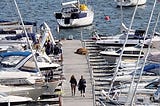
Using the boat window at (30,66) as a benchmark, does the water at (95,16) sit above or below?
below

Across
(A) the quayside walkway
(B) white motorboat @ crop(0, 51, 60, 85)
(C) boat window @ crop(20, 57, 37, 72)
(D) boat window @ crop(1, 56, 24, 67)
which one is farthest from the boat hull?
(C) boat window @ crop(20, 57, 37, 72)

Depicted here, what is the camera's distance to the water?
64.6 m

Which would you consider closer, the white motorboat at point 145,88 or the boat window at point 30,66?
the white motorboat at point 145,88

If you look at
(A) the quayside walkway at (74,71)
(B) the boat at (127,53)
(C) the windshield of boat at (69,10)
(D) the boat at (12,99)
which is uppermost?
(D) the boat at (12,99)

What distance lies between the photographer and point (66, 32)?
64.6 metres

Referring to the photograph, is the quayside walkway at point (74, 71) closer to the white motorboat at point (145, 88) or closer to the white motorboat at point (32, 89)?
the white motorboat at point (32, 89)

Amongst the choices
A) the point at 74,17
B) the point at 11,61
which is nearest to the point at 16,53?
the point at 11,61

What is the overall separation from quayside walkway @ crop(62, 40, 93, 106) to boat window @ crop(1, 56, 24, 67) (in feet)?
10.5

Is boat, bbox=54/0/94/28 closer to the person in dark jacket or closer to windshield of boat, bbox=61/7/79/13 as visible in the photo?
windshield of boat, bbox=61/7/79/13

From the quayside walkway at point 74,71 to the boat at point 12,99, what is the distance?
217 cm

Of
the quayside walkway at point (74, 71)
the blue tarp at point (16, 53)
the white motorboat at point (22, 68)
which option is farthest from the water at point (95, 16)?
the blue tarp at point (16, 53)

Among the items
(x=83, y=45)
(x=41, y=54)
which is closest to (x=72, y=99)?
(x=41, y=54)

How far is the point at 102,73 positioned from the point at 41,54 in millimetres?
4252

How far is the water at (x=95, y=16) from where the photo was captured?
64.6m
